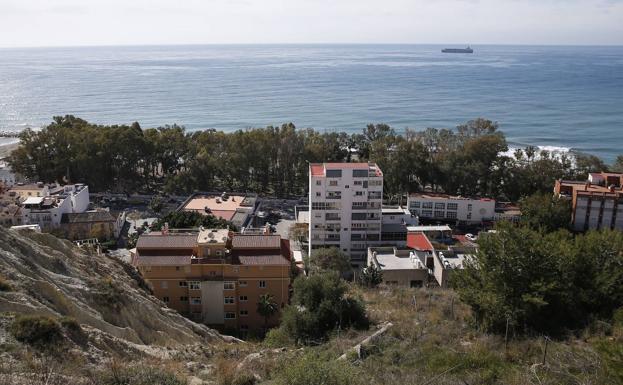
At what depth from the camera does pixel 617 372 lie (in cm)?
1101

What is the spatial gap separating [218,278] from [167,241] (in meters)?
3.77

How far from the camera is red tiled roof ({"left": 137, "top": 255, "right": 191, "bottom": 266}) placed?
26391 millimetres

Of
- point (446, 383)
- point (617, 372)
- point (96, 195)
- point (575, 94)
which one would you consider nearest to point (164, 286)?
point (446, 383)

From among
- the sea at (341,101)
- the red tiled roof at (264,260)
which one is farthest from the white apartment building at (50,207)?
the sea at (341,101)

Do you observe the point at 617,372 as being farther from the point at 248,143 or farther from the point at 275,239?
the point at 248,143

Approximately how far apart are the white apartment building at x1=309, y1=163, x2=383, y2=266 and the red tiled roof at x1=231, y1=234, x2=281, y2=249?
38.2 feet

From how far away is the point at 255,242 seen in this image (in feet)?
90.4

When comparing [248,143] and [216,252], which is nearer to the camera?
[216,252]

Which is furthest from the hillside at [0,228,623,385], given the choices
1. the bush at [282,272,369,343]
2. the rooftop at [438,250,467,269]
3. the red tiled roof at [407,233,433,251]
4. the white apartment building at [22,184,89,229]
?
the white apartment building at [22,184,89,229]

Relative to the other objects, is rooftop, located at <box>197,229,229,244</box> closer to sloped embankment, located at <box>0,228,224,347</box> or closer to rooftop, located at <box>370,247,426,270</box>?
A: sloped embankment, located at <box>0,228,224,347</box>

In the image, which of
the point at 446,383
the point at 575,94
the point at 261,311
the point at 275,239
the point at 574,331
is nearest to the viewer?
the point at 446,383

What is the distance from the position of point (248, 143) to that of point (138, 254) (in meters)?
31.4

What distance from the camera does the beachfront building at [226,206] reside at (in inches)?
1841

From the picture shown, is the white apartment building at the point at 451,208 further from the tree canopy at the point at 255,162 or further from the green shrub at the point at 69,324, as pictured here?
the green shrub at the point at 69,324
